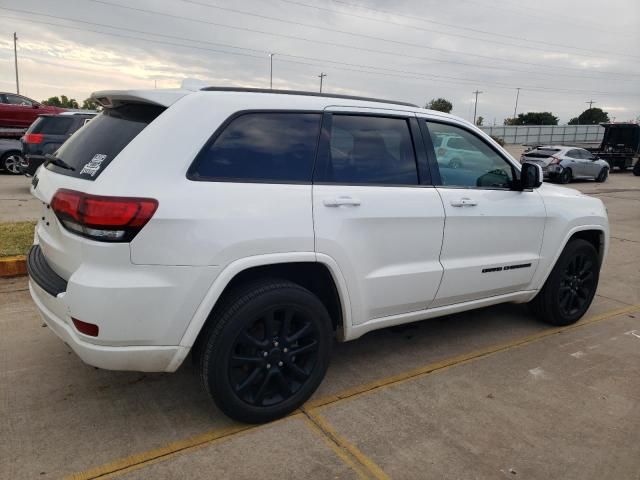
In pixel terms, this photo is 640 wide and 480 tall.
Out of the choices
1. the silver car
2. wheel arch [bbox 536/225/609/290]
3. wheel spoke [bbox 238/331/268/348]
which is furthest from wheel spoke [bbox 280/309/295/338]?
the silver car

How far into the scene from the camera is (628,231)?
989cm

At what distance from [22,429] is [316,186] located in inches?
83.0

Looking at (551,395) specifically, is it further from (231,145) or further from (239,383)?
(231,145)

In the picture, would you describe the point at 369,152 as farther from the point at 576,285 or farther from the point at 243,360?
the point at 576,285

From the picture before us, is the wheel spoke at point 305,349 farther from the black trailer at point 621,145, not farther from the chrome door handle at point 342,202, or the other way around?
the black trailer at point 621,145

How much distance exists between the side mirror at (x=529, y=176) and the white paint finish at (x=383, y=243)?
3.12ft

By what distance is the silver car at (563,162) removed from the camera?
1919 centimetres

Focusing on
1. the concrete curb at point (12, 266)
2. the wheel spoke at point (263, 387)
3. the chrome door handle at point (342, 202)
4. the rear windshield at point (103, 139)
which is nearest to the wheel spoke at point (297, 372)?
the wheel spoke at point (263, 387)

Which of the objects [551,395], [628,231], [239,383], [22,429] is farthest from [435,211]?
[628,231]

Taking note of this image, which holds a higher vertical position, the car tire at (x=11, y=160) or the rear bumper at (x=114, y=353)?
the rear bumper at (x=114, y=353)

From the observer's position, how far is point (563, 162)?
63.2 feet

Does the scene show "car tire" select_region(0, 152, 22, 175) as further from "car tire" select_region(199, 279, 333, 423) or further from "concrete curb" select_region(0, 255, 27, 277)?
"car tire" select_region(199, 279, 333, 423)

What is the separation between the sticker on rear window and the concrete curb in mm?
3048

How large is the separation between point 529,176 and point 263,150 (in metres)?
2.25
